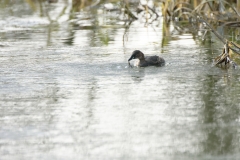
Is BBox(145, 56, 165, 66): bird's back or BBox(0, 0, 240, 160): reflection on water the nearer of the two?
BBox(0, 0, 240, 160): reflection on water

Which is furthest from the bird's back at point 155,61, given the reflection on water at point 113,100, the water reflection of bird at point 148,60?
the reflection on water at point 113,100

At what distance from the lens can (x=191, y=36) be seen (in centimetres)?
1384

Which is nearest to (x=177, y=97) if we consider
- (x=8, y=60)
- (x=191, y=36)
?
(x=8, y=60)

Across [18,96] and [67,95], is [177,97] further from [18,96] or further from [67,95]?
Answer: [18,96]

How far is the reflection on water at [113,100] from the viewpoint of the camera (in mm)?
6434

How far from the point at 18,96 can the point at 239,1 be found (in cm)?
752

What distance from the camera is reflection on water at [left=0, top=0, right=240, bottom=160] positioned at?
21.1 ft

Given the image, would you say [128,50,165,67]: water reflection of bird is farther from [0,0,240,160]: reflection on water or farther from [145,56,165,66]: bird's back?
[0,0,240,160]: reflection on water

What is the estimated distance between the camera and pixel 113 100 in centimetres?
820

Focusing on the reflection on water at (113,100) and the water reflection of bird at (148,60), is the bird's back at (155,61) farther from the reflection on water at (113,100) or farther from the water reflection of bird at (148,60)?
the reflection on water at (113,100)

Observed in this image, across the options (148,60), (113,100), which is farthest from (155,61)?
(113,100)

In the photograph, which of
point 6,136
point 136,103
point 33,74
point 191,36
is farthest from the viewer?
point 191,36

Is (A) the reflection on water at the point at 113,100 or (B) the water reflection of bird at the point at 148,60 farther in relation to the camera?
(B) the water reflection of bird at the point at 148,60

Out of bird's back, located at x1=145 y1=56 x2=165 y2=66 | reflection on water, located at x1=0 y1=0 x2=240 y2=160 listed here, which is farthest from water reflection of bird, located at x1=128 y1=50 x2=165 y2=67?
reflection on water, located at x1=0 y1=0 x2=240 y2=160
